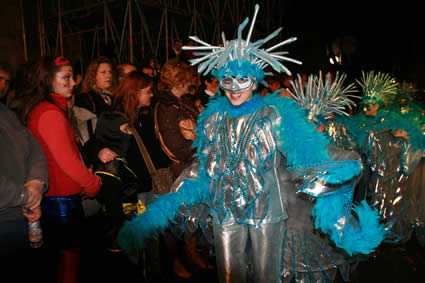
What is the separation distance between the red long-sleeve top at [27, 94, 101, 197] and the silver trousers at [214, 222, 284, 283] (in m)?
0.91

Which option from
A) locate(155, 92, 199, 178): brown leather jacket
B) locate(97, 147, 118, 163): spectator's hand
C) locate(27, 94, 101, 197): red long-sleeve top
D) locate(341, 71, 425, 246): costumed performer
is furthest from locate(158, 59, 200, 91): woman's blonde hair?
locate(341, 71, 425, 246): costumed performer

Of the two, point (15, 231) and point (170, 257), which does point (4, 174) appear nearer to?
point (15, 231)

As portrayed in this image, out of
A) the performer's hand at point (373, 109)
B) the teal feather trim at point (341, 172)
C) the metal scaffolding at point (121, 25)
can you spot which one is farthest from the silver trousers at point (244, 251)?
the metal scaffolding at point (121, 25)

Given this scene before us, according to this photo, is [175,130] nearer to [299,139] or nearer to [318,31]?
[299,139]

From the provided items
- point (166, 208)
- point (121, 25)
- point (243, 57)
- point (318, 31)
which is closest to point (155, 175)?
point (166, 208)

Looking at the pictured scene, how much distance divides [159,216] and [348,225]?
1077 millimetres

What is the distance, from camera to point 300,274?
7.02 ft

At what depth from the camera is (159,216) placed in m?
1.96

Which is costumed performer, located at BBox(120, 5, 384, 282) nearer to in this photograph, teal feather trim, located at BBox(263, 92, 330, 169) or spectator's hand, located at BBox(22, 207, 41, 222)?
teal feather trim, located at BBox(263, 92, 330, 169)

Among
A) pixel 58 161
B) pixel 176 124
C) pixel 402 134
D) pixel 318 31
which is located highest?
pixel 318 31

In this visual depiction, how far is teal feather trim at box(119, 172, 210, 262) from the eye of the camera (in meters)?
1.93

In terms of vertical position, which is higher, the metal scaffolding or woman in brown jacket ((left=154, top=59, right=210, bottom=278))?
the metal scaffolding

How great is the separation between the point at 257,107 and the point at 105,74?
1708 millimetres

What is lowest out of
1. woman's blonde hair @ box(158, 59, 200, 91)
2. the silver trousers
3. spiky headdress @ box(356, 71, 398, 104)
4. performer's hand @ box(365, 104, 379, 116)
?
the silver trousers
